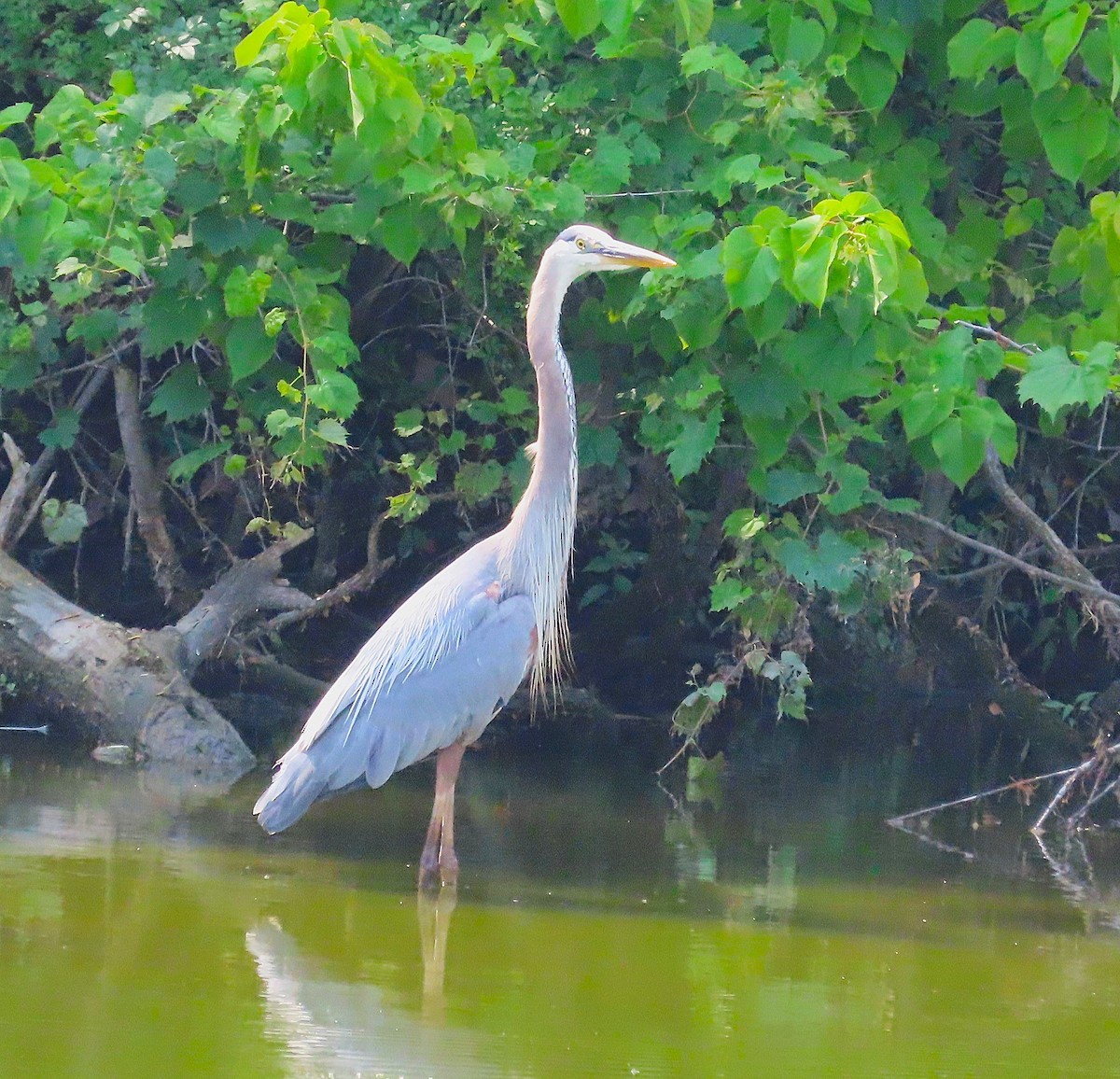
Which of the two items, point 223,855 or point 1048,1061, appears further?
point 223,855

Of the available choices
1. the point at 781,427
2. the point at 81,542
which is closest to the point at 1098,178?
the point at 781,427

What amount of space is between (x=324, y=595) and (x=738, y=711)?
2.52 metres

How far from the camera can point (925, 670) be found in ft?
26.8

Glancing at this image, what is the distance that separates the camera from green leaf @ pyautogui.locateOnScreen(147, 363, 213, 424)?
6340 mm

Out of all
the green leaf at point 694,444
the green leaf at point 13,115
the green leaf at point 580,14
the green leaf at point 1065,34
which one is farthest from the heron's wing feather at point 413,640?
the green leaf at point 1065,34

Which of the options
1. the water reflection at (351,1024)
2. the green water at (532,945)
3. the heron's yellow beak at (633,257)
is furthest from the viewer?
the heron's yellow beak at (633,257)

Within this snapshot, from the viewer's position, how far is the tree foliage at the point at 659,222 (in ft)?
16.8

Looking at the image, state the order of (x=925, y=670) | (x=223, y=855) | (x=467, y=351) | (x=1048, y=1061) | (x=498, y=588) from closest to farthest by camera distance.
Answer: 1. (x=1048, y=1061)
2. (x=223, y=855)
3. (x=498, y=588)
4. (x=467, y=351)
5. (x=925, y=670)

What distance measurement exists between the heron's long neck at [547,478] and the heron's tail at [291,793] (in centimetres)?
100

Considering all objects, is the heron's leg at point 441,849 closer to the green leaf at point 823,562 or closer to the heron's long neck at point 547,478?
the heron's long neck at point 547,478

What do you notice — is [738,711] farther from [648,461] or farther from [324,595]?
[324,595]

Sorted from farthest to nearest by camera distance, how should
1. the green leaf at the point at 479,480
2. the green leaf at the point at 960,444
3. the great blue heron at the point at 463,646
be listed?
the green leaf at the point at 479,480
the green leaf at the point at 960,444
the great blue heron at the point at 463,646

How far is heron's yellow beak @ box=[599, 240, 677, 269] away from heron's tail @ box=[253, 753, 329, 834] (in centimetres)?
194

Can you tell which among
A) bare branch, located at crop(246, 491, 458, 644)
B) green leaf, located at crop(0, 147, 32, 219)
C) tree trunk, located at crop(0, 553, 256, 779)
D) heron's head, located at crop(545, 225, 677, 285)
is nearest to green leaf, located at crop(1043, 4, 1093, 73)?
heron's head, located at crop(545, 225, 677, 285)
